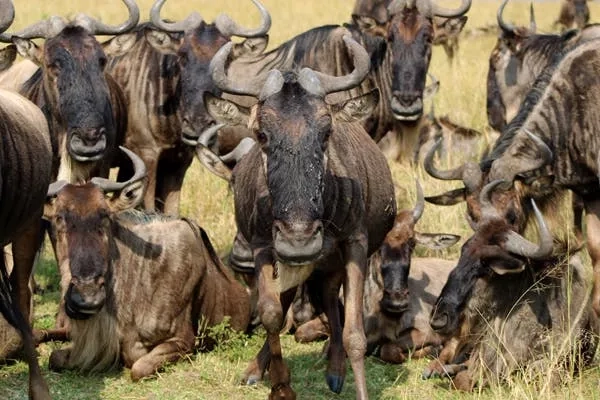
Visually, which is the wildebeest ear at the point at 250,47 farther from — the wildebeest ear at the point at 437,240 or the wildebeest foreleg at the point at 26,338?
the wildebeest foreleg at the point at 26,338

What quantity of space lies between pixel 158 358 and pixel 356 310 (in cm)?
152

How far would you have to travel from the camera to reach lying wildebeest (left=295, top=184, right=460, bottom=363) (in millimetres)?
7359

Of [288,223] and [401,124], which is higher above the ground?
[288,223]

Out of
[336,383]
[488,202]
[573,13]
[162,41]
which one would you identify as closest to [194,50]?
[162,41]

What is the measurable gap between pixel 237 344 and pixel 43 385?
63.1 inches

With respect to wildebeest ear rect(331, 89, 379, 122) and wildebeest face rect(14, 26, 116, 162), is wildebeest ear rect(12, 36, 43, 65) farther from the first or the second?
wildebeest ear rect(331, 89, 379, 122)

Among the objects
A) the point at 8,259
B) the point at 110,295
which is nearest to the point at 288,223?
the point at 110,295

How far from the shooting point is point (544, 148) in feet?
23.6

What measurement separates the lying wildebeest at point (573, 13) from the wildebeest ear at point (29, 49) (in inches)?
556

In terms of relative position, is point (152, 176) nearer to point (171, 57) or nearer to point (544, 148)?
point (171, 57)

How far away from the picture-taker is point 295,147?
17.5ft

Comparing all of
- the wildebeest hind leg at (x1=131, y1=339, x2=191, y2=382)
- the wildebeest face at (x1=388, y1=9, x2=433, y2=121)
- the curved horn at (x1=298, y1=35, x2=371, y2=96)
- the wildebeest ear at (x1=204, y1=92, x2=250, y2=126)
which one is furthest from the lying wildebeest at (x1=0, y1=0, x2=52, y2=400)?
the wildebeest face at (x1=388, y1=9, x2=433, y2=121)

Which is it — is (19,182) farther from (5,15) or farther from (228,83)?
(228,83)

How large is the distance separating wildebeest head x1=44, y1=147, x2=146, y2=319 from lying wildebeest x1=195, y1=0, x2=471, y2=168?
285 centimetres
